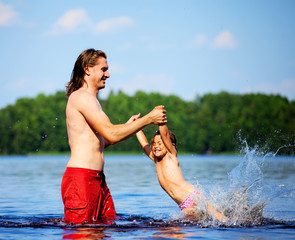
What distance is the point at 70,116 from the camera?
596 centimetres

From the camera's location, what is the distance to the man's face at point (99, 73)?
6117mm

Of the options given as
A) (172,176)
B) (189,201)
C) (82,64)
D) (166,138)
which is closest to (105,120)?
(82,64)

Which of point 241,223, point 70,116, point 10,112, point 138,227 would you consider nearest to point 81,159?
point 70,116

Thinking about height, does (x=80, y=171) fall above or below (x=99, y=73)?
below

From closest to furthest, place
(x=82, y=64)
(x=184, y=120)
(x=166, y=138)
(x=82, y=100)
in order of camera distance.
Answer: (x=82, y=100)
(x=82, y=64)
(x=166, y=138)
(x=184, y=120)

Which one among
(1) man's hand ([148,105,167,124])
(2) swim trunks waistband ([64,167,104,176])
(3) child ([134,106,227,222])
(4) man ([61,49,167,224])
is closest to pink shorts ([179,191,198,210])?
(3) child ([134,106,227,222])

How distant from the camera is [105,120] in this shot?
5.74 m

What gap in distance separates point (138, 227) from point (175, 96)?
352 feet

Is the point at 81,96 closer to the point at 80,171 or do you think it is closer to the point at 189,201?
the point at 80,171

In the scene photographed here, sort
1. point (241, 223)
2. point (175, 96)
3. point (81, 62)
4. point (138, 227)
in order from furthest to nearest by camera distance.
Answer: point (175, 96)
point (241, 223)
point (138, 227)
point (81, 62)

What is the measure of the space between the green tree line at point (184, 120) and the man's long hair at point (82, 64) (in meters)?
78.1

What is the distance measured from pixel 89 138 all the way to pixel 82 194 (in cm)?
67

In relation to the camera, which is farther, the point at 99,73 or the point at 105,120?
the point at 99,73

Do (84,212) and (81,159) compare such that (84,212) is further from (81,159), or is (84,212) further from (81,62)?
(81,62)
